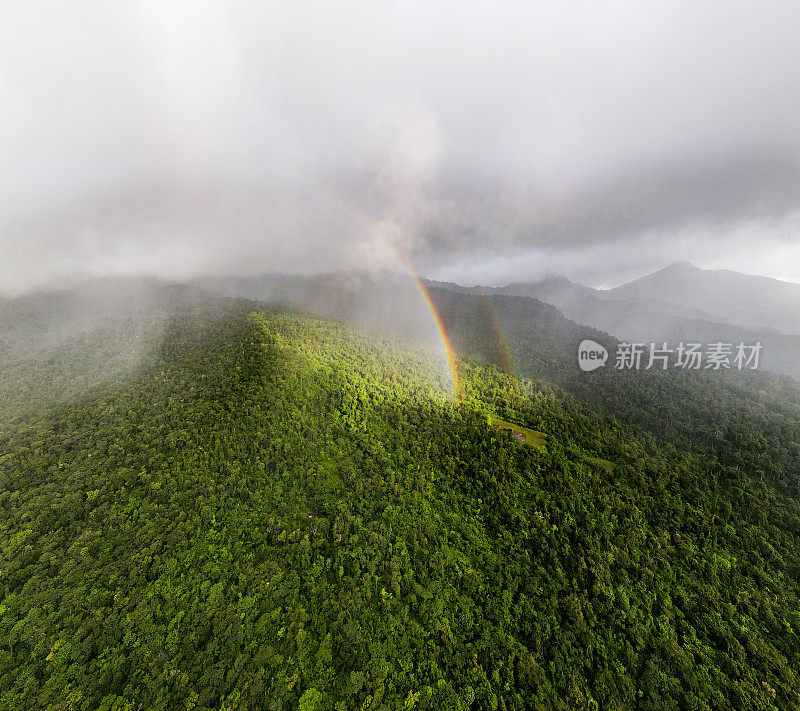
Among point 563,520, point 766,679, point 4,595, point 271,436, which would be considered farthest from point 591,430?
point 4,595

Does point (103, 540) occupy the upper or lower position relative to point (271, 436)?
lower

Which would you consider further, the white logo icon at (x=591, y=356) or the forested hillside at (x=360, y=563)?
the white logo icon at (x=591, y=356)

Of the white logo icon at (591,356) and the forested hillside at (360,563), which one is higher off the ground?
the white logo icon at (591,356)

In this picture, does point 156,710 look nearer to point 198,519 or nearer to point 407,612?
point 198,519

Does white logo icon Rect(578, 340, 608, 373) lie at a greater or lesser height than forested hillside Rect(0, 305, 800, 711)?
greater

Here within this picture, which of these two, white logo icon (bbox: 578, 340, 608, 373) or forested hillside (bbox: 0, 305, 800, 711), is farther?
white logo icon (bbox: 578, 340, 608, 373)
